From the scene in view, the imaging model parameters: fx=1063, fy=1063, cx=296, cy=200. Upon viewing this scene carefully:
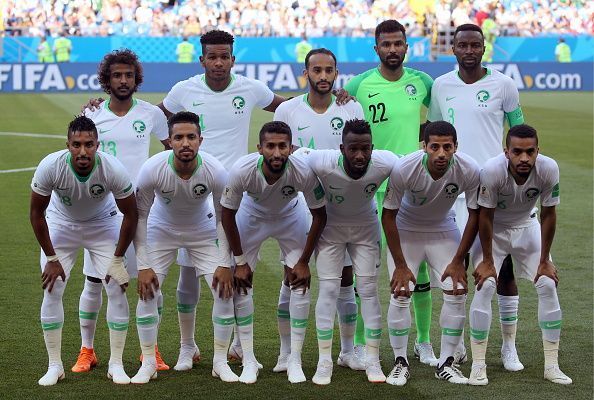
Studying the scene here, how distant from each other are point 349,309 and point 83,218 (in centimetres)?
202

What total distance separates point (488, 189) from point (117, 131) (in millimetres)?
2736

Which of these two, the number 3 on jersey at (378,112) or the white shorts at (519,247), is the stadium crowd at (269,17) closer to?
the number 3 on jersey at (378,112)

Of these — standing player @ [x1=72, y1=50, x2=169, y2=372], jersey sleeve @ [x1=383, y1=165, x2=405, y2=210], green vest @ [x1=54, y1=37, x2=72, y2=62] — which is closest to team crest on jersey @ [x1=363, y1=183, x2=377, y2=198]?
jersey sleeve @ [x1=383, y1=165, x2=405, y2=210]

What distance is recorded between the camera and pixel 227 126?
8281mm

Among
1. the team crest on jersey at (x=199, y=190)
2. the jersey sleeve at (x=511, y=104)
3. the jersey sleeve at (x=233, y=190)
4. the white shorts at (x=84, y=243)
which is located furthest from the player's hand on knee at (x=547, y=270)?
the white shorts at (x=84, y=243)

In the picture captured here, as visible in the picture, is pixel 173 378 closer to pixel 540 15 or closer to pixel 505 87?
pixel 505 87

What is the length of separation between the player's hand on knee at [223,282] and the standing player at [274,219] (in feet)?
0.31

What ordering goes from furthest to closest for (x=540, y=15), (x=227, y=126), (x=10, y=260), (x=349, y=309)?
(x=540, y=15)
(x=10, y=260)
(x=227, y=126)
(x=349, y=309)

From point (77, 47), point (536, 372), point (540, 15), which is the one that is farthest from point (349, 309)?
point (540, 15)

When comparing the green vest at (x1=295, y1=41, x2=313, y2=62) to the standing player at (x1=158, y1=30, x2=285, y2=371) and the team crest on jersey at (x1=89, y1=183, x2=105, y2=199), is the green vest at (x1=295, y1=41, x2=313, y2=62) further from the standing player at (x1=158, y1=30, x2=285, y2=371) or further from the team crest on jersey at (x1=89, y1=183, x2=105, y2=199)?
the team crest on jersey at (x1=89, y1=183, x2=105, y2=199)

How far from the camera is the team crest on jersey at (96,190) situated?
283 inches

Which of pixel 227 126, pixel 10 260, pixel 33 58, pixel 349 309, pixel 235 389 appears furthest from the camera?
pixel 33 58

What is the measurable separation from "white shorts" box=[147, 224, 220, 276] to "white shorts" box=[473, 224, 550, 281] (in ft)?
6.16

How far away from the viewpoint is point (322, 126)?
7.89m
